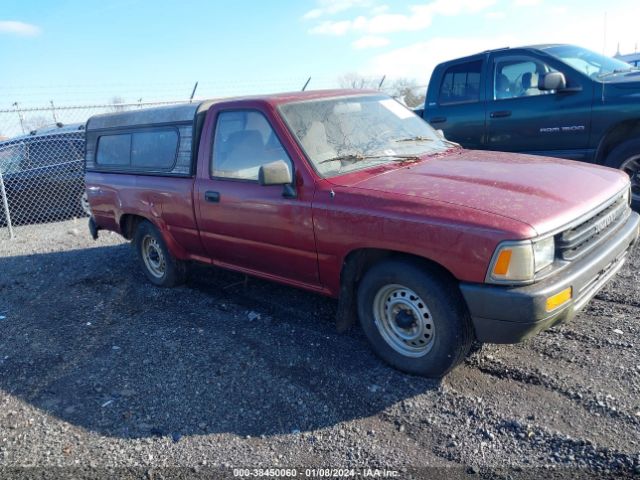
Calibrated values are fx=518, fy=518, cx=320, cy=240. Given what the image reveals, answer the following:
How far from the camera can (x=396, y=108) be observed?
468 centimetres

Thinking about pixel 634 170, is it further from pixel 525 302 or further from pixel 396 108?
pixel 525 302

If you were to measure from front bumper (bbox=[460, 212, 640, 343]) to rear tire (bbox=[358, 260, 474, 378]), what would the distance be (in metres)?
0.16

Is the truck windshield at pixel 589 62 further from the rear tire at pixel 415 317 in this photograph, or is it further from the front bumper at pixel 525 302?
the rear tire at pixel 415 317

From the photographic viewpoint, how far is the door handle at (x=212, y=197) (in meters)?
4.30

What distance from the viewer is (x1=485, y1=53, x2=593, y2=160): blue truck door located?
6.09 metres

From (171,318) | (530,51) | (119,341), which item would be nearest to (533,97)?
(530,51)

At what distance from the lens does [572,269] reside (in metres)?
2.97

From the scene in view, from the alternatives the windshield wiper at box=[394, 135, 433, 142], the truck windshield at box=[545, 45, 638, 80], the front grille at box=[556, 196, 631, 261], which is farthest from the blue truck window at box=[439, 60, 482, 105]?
the front grille at box=[556, 196, 631, 261]

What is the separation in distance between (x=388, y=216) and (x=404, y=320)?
0.70 metres

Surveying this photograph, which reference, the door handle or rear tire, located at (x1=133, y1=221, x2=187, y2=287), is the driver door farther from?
rear tire, located at (x1=133, y1=221, x2=187, y2=287)

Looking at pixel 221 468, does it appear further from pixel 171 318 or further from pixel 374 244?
pixel 171 318

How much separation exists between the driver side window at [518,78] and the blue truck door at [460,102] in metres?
0.22

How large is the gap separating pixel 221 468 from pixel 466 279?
1680mm

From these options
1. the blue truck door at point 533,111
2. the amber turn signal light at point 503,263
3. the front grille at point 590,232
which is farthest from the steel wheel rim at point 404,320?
the blue truck door at point 533,111
